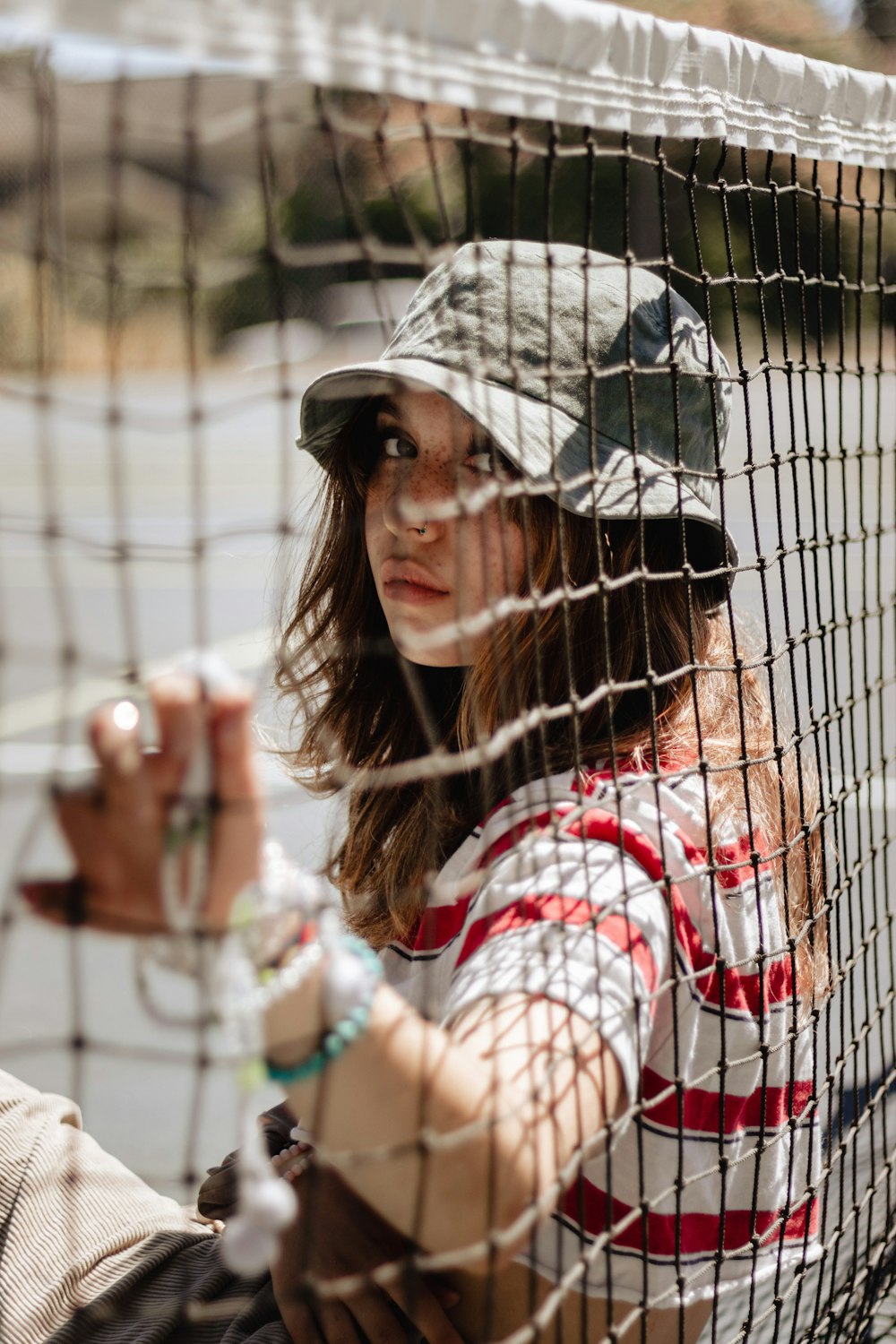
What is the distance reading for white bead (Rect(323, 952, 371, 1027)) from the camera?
0.67 meters

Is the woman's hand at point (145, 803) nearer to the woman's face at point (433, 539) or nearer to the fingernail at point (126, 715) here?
the fingernail at point (126, 715)

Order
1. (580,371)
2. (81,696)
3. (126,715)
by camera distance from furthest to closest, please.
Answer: (81,696) < (580,371) < (126,715)

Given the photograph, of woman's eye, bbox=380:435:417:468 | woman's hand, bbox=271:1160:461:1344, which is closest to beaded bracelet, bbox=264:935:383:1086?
woman's hand, bbox=271:1160:461:1344

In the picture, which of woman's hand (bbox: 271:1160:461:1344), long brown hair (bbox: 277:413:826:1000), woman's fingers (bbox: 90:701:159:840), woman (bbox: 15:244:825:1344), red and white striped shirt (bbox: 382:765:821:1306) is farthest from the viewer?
long brown hair (bbox: 277:413:826:1000)

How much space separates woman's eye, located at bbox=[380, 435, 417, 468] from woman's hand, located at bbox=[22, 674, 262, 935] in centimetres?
59

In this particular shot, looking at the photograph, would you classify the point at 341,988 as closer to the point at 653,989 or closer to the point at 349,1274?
the point at 653,989

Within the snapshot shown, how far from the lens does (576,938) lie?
32.0 inches

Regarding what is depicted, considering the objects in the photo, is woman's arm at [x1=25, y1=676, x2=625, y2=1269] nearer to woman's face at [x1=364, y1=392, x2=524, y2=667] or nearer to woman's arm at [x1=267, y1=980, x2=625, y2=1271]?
woman's arm at [x1=267, y1=980, x2=625, y2=1271]

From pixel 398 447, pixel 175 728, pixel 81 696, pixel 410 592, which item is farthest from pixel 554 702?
pixel 81 696

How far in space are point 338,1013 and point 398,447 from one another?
621 mm

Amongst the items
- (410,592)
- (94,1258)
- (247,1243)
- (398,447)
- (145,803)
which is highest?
(398,447)

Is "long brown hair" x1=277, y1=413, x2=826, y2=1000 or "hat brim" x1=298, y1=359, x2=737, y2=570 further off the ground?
"hat brim" x1=298, y1=359, x2=737, y2=570

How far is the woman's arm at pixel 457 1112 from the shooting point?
0.69 metres

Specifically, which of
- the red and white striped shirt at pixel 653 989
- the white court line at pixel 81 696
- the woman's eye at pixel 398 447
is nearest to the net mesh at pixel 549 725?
the red and white striped shirt at pixel 653 989
